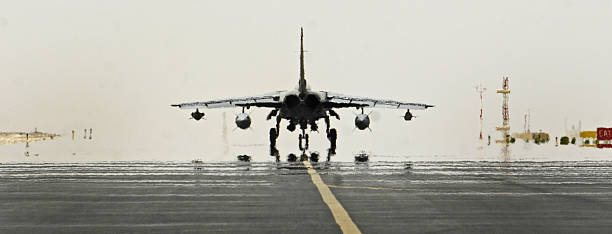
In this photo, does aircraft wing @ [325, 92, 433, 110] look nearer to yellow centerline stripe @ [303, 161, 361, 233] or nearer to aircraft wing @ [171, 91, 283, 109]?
aircraft wing @ [171, 91, 283, 109]

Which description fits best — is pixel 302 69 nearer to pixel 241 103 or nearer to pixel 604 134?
pixel 241 103

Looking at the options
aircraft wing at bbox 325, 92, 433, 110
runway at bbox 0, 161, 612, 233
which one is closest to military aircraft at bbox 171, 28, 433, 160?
aircraft wing at bbox 325, 92, 433, 110

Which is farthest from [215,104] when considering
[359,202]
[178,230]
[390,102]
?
[178,230]

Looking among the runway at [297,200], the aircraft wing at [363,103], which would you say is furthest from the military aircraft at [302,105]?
the runway at [297,200]

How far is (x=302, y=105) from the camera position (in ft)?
118

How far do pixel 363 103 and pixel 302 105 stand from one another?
5.96 meters

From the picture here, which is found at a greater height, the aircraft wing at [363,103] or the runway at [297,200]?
the aircraft wing at [363,103]

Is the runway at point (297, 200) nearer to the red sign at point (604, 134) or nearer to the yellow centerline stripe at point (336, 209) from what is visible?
the yellow centerline stripe at point (336, 209)

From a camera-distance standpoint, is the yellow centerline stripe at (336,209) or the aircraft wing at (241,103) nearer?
the yellow centerline stripe at (336,209)

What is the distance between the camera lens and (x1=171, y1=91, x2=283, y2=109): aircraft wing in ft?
129

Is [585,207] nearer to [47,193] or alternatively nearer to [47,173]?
[47,193]

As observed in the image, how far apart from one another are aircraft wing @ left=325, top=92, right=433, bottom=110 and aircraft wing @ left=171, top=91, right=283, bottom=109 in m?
2.63

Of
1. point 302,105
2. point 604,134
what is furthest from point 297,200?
point 604,134

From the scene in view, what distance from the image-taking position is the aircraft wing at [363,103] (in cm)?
3903
